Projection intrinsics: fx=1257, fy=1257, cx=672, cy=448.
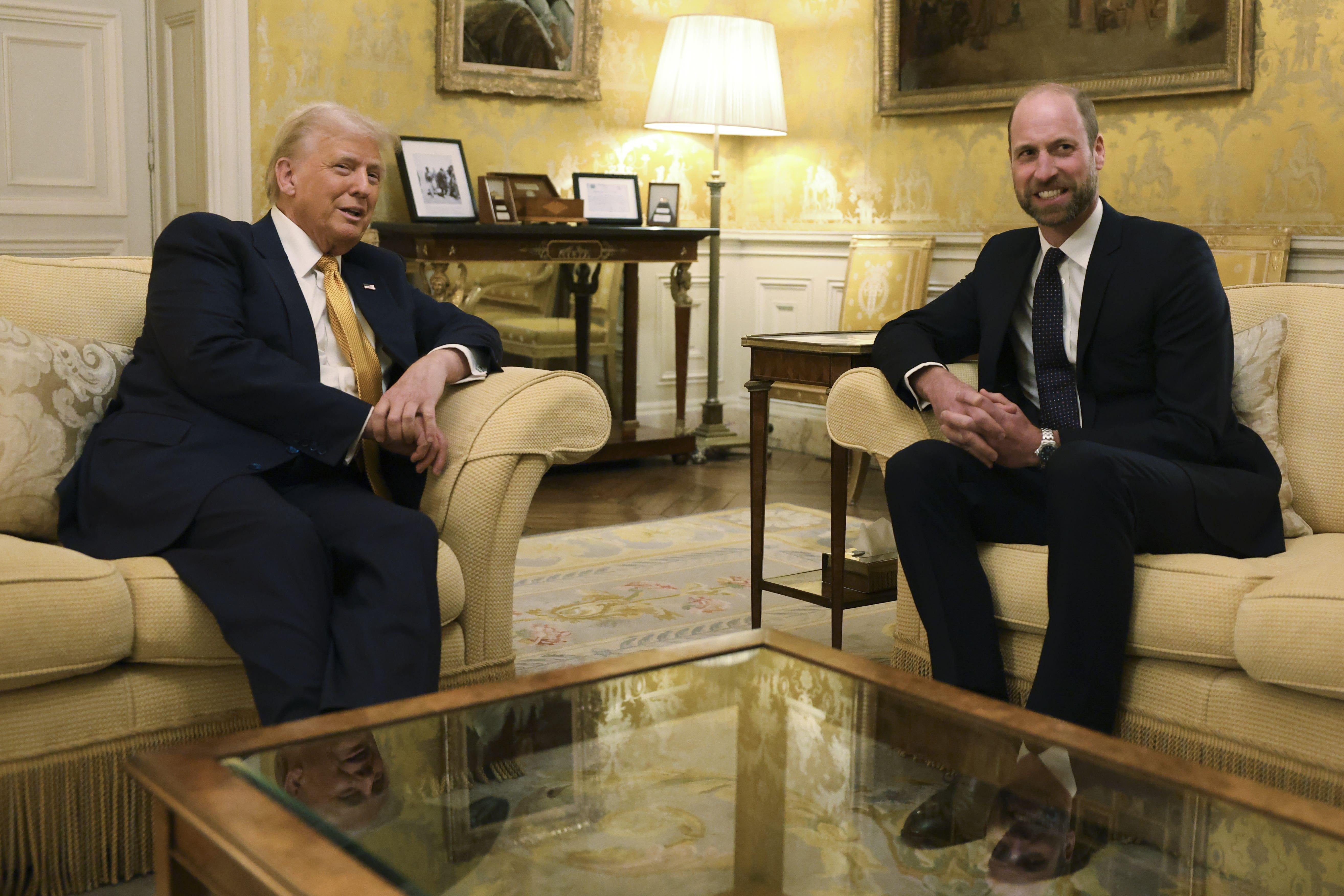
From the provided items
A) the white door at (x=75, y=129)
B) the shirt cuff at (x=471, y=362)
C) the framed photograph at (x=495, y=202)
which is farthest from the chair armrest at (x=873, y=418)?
the white door at (x=75, y=129)

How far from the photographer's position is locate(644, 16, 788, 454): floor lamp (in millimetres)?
5344

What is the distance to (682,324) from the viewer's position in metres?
5.54

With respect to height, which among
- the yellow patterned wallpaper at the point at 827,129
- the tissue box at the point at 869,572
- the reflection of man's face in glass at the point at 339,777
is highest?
the yellow patterned wallpaper at the point at 827,129

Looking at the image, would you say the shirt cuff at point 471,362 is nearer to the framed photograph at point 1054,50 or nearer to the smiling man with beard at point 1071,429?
the smiling man with beard at point 1071,429

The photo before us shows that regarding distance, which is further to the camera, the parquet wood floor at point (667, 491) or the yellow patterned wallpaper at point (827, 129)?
the parquet wood floor at point (667, 491)

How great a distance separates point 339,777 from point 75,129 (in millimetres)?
4178

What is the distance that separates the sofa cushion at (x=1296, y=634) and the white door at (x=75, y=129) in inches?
170

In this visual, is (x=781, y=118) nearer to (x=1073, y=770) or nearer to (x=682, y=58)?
(x=682, y=58)

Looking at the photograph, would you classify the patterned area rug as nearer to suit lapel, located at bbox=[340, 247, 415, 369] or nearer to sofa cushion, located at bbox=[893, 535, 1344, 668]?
suit lapel, located at bbox=[340, 247, 415, 369]

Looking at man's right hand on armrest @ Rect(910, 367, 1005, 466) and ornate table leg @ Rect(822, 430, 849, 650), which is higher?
man's right hand on armrest @ Rect(910, 367, 1005, 466)

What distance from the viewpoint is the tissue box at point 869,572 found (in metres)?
2.86

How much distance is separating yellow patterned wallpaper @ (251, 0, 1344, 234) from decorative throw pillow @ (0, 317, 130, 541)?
264 centimetres

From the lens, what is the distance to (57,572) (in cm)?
177

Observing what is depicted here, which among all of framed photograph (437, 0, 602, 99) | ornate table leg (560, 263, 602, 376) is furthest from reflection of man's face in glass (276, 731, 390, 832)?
framed photograph (437, 0, 602, 99)
